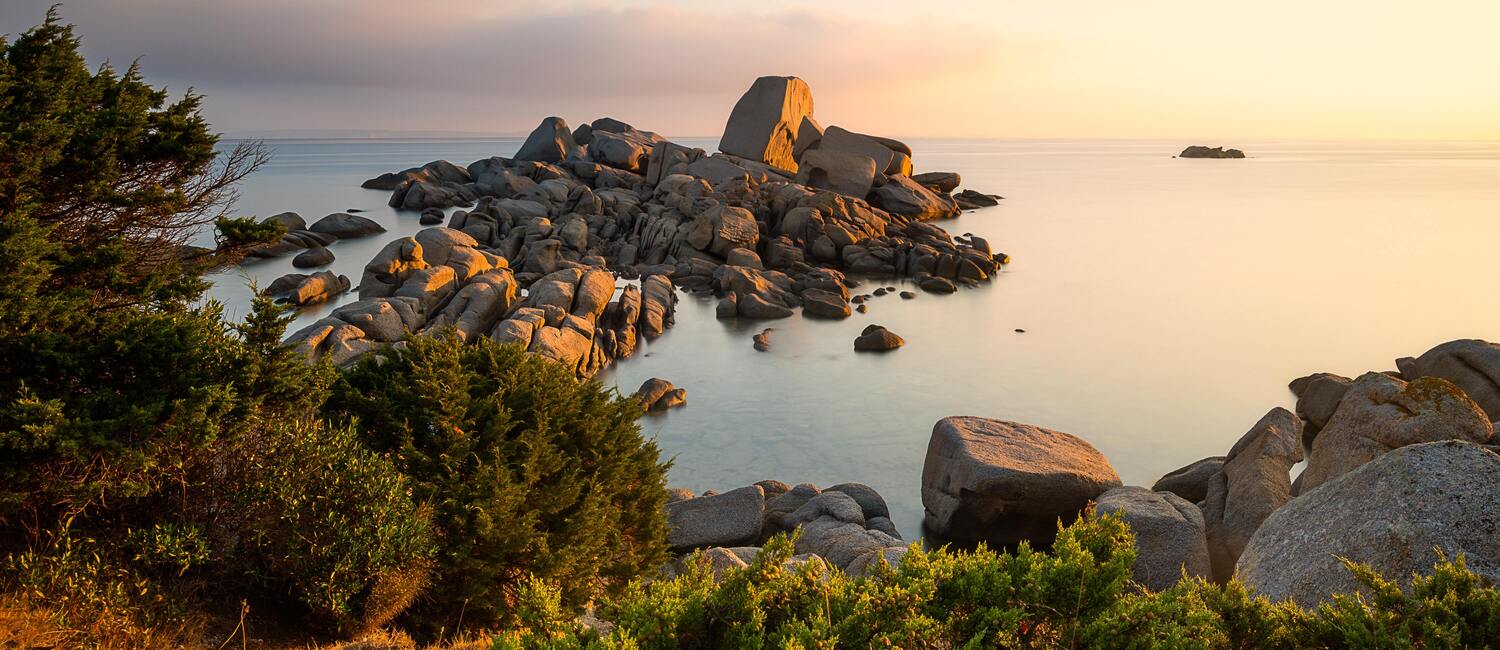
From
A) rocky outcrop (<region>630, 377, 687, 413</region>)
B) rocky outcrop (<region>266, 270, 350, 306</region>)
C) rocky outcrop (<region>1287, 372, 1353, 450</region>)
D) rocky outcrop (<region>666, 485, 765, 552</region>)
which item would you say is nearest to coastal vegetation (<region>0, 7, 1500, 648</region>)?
rocky outcrop (<region>666, 485, 765, 552</region>)

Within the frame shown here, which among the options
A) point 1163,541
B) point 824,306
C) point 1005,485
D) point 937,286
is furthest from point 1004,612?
point 937,286

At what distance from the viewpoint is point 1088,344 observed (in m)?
34.8

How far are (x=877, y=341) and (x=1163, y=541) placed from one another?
1951 centimetres

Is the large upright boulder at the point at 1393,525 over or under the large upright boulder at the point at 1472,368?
over

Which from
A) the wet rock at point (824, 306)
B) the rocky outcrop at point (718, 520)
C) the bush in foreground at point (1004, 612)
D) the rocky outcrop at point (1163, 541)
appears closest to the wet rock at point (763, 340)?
the wet rock at point (824, 306)

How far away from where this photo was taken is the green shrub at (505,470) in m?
10.3

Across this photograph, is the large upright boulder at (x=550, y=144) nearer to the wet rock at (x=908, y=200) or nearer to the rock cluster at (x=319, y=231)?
the rock cluster at (x=319, y=231)

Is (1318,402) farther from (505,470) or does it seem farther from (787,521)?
(505,470)

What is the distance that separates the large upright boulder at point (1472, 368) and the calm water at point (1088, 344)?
16.3ft

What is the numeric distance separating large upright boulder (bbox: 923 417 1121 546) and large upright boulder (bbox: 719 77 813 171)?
6312cm

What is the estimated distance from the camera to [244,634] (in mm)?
9141

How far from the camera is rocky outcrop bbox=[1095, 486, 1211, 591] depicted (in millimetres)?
14102

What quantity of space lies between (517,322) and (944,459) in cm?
1577

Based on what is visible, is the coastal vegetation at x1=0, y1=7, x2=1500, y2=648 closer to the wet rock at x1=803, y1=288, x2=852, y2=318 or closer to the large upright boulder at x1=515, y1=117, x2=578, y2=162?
the wet rock at x1=803, y1=288, x2=852, y2=318
